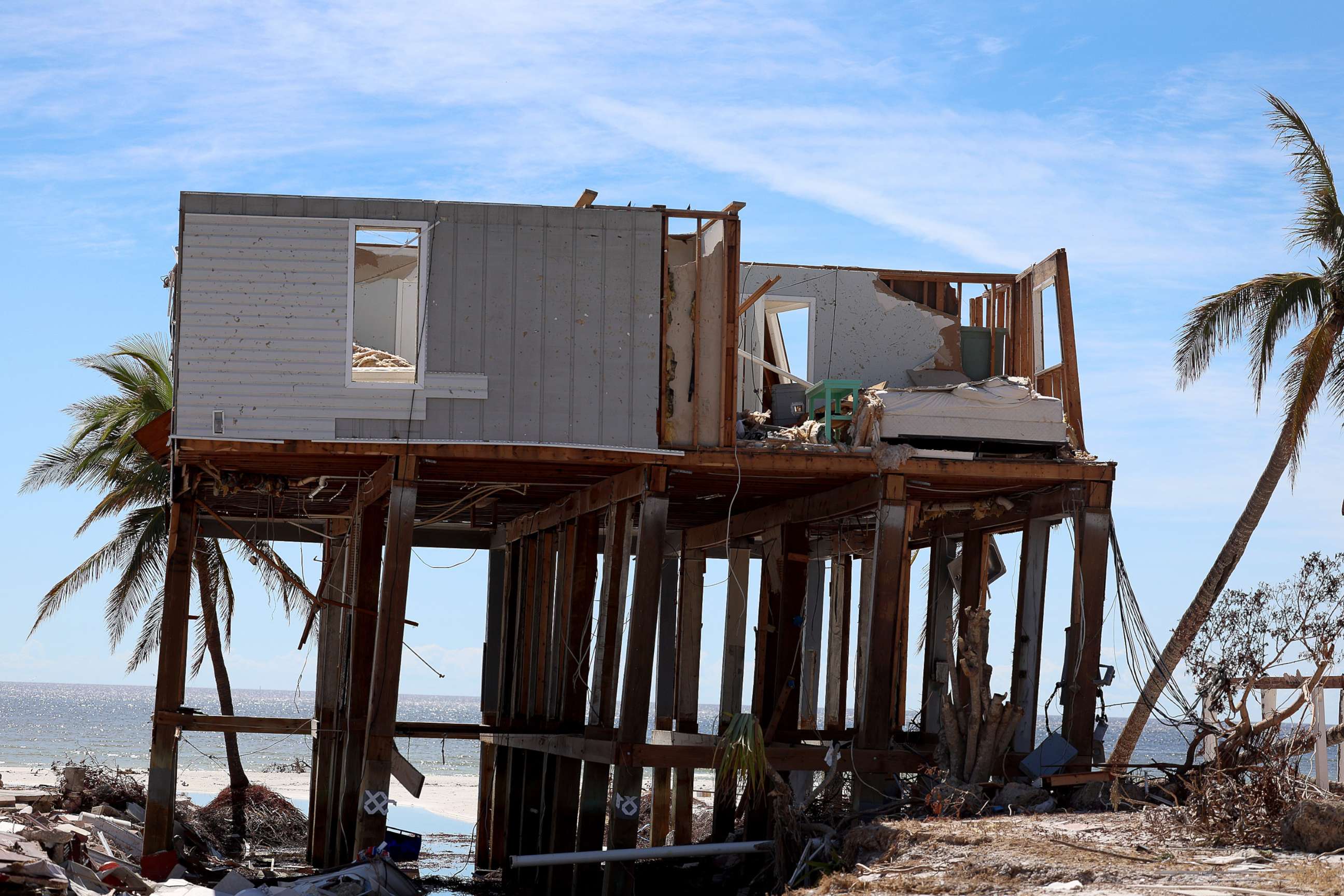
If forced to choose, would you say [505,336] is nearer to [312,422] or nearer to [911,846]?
[312,422]

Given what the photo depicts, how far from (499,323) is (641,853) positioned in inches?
236

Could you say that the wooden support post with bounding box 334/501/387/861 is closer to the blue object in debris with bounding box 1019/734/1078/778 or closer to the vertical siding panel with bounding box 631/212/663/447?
the vertical siding panel with bounding box 631/212/663/447

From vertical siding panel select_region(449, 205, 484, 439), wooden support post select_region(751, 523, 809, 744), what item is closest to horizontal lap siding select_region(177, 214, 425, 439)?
vertical siding panel select_region(449, 205, 484, 439)

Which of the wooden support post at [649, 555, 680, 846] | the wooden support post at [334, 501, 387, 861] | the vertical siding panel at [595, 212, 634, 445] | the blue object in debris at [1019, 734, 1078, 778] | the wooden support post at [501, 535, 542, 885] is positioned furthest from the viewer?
the wooden support post at [649, 555, 680, 846]

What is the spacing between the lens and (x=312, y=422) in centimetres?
1647

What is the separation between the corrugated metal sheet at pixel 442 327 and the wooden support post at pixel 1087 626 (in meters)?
5.16

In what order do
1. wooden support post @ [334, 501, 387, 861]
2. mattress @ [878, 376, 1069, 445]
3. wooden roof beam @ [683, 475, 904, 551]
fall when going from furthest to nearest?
wooden support post @ [334, 501, 387, 861], wooden roof beam @ [683, 475, 904, 551], mattress @ [878, 376, 1069, 445]

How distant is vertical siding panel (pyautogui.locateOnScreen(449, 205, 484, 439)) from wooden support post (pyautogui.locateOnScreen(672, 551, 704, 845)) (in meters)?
8.49

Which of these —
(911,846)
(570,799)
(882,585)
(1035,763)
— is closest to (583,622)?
(570,799)

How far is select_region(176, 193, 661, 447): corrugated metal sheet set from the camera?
54.0 feet

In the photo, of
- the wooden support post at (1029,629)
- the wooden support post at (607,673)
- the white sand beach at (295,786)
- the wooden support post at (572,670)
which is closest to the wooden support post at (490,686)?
the wooden support post at (572,670)

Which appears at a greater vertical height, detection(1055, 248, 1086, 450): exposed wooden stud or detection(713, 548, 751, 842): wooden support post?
detection(1055, 248, 1086, 450): exposed wooden stud

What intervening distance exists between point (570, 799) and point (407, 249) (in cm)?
809

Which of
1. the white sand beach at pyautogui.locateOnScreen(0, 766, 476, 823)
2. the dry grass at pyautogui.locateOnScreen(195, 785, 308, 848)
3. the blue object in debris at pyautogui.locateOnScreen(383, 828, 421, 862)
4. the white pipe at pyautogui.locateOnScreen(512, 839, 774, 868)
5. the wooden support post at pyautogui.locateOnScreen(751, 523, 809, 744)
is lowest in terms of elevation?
the white sand beach at pyautogui.locateOnScreen(0, 766, 476, 823)
